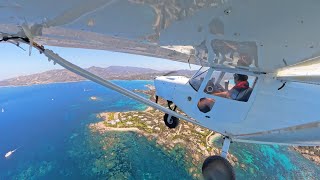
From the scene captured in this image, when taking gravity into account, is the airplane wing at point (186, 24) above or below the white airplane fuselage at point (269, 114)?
above

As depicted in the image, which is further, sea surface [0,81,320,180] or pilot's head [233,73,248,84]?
sea surface [0,81,320,180]

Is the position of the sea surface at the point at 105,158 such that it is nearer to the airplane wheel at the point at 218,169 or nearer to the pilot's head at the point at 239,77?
the airplane wheel at the point at 218,169

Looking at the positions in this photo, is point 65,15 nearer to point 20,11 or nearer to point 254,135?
point 20,11

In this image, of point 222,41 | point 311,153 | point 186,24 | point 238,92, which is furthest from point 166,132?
point 186,24

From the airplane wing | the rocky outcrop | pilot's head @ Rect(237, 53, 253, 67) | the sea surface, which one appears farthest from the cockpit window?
the rocky outcrop

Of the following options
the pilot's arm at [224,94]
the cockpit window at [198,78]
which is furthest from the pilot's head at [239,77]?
the cockpit window at [198,78]

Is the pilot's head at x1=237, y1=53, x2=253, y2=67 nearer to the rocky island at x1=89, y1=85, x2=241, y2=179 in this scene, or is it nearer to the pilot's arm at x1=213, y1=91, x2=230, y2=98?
the pilot's arm at x1=213, y1=91, x2=230, y2=98

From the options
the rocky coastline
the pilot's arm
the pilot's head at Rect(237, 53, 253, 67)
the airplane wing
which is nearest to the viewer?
the airplane wing
